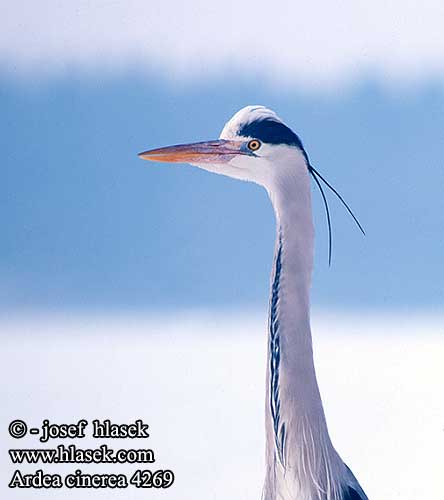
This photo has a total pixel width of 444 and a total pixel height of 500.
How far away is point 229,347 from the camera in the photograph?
2035 mm

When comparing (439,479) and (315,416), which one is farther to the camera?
(439,479)

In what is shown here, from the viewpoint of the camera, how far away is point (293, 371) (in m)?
1.67

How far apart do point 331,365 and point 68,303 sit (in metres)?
0.67

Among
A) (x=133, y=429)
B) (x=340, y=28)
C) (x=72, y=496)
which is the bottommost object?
(x=72, y=496)

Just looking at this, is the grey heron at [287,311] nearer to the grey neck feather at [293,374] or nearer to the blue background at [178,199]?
the grey neck feather at [293,374]

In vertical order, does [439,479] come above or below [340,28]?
below

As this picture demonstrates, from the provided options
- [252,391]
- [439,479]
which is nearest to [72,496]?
[252,391]

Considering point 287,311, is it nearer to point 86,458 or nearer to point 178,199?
point 178,199

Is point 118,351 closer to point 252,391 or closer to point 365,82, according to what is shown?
point 252,391

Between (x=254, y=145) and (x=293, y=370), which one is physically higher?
(x=254, y=145)

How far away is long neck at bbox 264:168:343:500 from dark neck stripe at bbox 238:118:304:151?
75 mm
